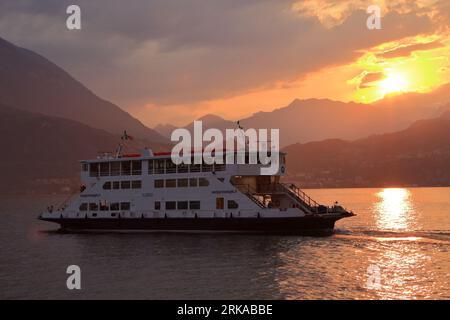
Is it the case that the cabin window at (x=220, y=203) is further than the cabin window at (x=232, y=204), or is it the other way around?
the cabin window at (x=220, y=203)

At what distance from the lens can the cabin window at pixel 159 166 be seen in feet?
158

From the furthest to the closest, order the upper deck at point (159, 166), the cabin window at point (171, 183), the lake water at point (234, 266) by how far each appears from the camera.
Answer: the cabin window at point (171, 183) → the upper deck at point (159, 166) → the lake water at point (234, 266)

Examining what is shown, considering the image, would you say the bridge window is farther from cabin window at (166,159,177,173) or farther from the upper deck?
cabin window at (166,159,177,173)

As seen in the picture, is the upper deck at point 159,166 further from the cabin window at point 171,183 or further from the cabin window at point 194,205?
the cabin window at point 194,205

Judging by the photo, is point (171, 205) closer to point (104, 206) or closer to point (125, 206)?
point (125, 206)

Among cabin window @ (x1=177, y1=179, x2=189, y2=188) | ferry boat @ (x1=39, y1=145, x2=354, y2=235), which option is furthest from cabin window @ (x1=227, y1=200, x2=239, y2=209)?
cabin window @ (x1=177, y1=179, x2=189, y2=188)

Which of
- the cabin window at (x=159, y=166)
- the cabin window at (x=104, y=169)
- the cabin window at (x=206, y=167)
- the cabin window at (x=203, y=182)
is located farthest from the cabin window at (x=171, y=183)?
the cabin window at (x=104, y=169)

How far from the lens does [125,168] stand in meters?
50.3

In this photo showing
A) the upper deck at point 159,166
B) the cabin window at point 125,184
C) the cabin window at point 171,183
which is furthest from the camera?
the cabin window at point 125,184

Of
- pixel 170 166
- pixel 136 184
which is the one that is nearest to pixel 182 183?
pixel 170 166

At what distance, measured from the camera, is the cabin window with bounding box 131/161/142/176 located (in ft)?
162

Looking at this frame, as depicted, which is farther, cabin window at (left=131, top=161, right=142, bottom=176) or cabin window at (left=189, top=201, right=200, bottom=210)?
cabin window at (left=131, top=161, right=142, bottom=176)

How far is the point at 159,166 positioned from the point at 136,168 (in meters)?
2.86
